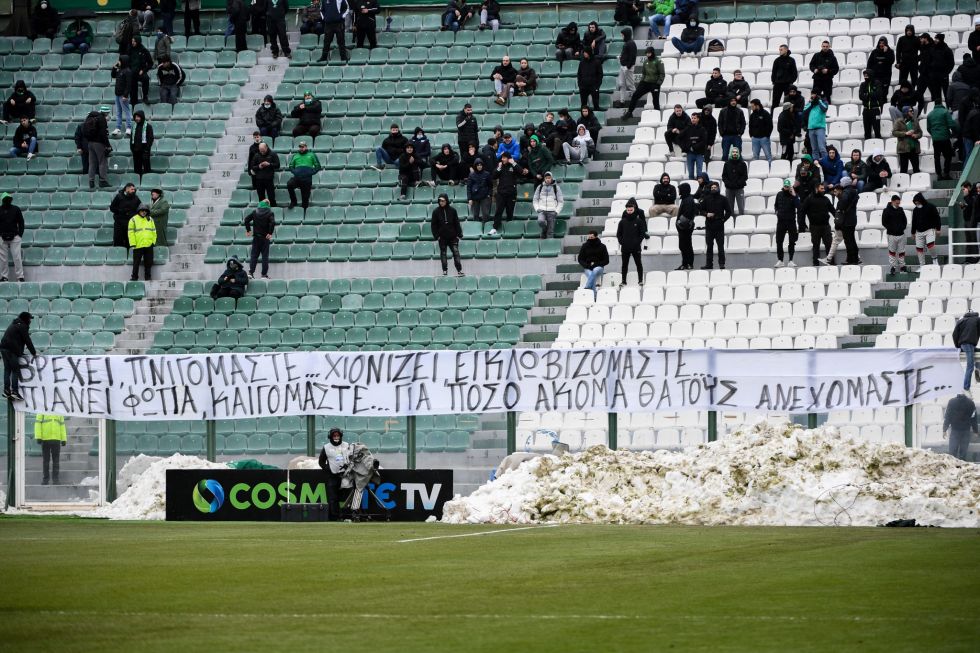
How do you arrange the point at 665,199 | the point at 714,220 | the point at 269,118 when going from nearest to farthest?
1. the point at 714,220
2. the point at 665,199
3. the point at 269,118

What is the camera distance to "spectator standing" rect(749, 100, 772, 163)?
111 ft

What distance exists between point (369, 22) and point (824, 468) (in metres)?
23.4

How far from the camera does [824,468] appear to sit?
20.7m

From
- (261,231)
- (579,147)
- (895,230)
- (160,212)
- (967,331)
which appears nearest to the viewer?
(967,331)

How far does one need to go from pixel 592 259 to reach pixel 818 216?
14.7ft

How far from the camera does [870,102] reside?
34281 mm

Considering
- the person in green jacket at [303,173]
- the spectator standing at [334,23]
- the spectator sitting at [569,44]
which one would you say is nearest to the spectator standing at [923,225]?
the spectator sitting at [569,44]

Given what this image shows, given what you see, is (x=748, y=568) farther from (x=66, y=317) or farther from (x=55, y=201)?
(x=55, y=201)

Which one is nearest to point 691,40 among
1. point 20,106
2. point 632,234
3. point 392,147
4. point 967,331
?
point 392,147

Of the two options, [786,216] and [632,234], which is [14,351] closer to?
[632,234]

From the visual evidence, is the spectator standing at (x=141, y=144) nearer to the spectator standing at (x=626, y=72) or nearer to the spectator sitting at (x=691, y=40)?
the spectator standing at (x=626, y=72)

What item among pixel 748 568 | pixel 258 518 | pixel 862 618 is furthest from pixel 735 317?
pixel 862 618

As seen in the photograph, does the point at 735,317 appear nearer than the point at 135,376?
No

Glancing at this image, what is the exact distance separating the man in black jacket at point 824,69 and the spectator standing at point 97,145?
1639cm
